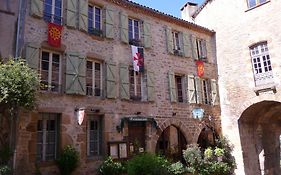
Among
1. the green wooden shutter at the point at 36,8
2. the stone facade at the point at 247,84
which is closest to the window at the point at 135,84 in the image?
the green wooden shutter at the point at 36,8

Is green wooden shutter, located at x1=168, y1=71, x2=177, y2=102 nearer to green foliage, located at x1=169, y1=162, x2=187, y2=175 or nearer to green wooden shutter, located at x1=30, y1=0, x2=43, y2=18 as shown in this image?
green foliage, located at x1=169, y1=162, x2=187, y2=175

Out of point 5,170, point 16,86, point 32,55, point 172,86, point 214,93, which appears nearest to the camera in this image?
point 5,170

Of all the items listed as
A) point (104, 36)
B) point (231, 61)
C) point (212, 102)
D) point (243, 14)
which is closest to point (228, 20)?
point (243, 14)

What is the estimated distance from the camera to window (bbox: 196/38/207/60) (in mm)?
14102

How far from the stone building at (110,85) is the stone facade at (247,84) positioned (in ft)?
2.71

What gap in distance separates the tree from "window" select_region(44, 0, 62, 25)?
2520 mm

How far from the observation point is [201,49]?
1427 cm

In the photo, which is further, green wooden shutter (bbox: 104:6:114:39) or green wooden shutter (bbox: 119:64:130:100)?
green wooden shutter (bbox: 104:6:114:39)

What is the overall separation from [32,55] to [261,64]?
9876 mm

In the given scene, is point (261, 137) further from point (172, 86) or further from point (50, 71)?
point (50, 71)

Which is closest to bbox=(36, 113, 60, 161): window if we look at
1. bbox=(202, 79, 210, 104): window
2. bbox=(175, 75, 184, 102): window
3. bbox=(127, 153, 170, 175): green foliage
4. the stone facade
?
bbox=(127, 153, 170, 175): green foliage

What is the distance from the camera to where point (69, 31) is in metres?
9.62

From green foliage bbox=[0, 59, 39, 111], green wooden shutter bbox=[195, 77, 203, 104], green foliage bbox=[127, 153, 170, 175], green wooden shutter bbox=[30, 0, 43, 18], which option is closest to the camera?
green foliage bbox=[0, 59, 39, 111]

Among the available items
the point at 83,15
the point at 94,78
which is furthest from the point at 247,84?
the point at 83,15
